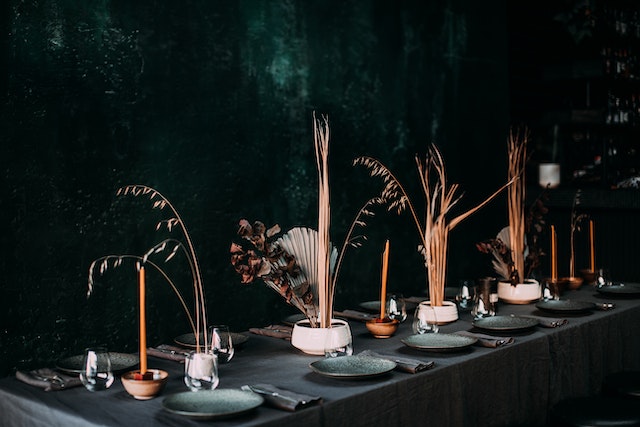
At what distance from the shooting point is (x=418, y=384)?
2084 mm

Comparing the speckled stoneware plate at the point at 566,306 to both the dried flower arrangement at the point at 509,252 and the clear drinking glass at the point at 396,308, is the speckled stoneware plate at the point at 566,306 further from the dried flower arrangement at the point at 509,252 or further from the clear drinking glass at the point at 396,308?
the clear drinking glass at the point at 396,308

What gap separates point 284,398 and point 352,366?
1.08 feet

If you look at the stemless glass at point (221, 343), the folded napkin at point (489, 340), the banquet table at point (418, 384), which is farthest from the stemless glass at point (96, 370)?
the folded napkin at point (489, 340)

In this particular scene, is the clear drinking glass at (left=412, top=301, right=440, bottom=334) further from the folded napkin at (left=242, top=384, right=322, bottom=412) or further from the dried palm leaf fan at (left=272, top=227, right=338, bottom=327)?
the folded napkin at (left=242, top=384, right=322, bottom=412)

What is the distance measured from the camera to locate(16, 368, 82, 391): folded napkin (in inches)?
77.6

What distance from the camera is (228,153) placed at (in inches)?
141

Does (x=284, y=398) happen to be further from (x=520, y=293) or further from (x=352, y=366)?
(x=520, y=293)

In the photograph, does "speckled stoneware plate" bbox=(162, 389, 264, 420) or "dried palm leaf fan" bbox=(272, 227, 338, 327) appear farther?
"dried palm leaf fan" bbox=(272, 227, 338, 327)

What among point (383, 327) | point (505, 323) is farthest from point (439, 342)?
point (505, 323)

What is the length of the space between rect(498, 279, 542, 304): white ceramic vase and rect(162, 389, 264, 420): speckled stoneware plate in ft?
5.27

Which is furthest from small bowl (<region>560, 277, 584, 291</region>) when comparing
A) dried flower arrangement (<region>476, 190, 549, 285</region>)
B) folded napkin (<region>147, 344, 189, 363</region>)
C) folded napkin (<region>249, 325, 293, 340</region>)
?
folded napkin (<region>147, 344, 189, 363</region>)

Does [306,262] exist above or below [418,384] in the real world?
above

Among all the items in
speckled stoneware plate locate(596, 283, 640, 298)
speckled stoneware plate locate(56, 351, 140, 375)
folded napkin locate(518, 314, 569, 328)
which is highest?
speckled stoneware plate locate(596, 283, 640, 298)

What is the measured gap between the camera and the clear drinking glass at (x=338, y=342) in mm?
2232
